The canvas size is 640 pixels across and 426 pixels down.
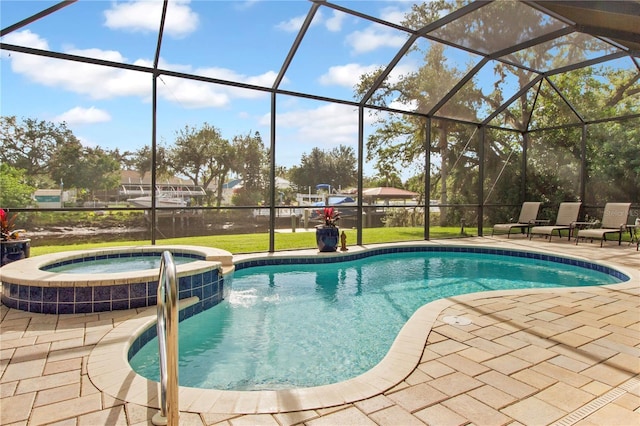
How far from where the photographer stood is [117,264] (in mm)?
5633

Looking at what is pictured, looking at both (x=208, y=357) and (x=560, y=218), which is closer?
(x=208, y=357)

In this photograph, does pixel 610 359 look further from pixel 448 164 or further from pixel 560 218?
pixel 448 164

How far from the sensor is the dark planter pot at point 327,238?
7.43m

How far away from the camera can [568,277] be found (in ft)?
21.1

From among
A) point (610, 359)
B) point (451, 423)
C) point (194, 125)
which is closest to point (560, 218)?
point (610, 359)

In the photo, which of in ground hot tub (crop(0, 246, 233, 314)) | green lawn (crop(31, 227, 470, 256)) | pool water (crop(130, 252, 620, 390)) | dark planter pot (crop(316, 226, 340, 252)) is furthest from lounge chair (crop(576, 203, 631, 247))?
in ground hot tub (crop(0, 246, 233, 314))

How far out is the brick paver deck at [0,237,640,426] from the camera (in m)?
1.91

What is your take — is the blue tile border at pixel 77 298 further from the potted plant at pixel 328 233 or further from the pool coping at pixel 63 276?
the potted plant at pixel 328 233

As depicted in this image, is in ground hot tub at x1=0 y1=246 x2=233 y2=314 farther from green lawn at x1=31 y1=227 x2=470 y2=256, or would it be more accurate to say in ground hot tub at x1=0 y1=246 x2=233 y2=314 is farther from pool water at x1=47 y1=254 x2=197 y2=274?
green lawn at x1=31 y1=227 x2=470 y2=256

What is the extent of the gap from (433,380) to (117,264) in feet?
16.2

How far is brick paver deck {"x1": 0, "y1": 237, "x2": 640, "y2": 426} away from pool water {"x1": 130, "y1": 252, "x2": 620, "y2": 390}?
0.55 m

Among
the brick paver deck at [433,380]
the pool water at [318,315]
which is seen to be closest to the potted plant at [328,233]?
the pool water at [318,315]

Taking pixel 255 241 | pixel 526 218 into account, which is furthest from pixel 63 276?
pixel 526 218

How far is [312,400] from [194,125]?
12.2 metres
